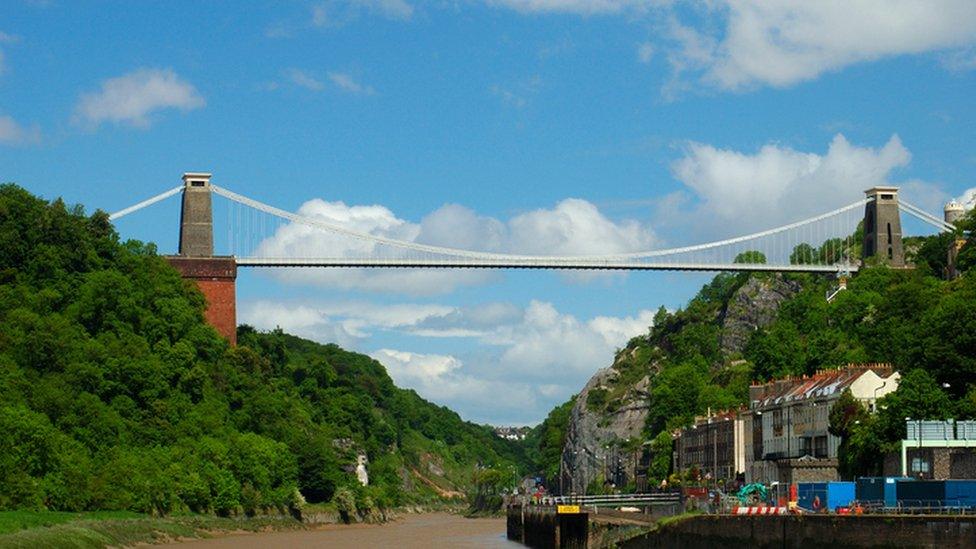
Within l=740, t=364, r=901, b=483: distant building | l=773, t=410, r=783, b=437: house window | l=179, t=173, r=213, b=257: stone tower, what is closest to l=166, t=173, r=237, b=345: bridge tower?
l=179, t=173, r=213, b=257: stone tower

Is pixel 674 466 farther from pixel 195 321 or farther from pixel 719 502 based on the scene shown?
pixel 719 502

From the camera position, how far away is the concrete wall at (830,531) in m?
35.2

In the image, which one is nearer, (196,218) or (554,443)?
(196,218)

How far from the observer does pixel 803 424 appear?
263 feet

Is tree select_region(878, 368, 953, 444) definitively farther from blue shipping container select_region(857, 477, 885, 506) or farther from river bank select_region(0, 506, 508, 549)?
river bank select_region(0, 506, 508, 549)

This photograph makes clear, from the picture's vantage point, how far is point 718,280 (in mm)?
178875

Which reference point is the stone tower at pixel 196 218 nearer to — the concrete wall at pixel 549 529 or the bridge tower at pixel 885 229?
the concrete wall at pixel 549 529

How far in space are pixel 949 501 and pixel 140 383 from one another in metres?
66.8

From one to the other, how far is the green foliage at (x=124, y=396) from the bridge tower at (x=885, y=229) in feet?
145

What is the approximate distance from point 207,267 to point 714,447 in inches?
1668

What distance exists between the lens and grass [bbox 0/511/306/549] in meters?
60.2

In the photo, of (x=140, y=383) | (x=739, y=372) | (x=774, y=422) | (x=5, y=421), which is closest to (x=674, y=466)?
(x=739, y=372)

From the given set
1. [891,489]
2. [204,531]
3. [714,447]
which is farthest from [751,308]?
[891,489]

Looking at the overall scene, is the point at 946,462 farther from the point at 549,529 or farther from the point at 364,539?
the point at 364,539
